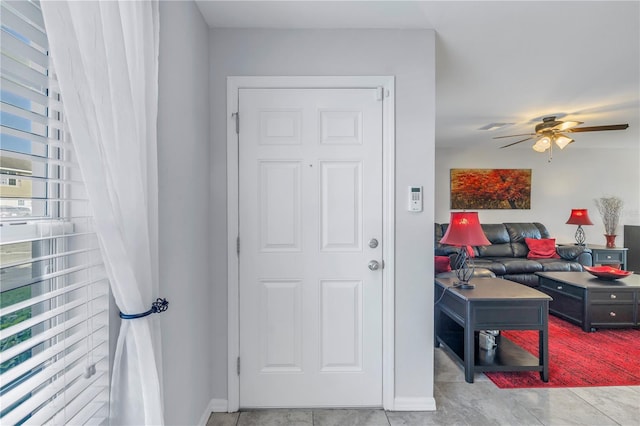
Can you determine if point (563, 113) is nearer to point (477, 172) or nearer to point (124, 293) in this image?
point (477, 172)

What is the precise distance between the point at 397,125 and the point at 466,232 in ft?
3.47

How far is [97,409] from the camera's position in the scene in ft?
3.56

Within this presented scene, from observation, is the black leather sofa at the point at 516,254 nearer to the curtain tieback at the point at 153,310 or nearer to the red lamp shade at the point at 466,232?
the red lamp shade at the point at 466,232

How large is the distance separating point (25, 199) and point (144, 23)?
2.41 ft

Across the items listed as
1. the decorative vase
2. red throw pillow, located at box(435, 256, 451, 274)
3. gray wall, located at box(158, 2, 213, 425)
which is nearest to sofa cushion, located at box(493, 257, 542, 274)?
the decorative vase

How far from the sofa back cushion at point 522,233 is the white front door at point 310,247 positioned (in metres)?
4.46

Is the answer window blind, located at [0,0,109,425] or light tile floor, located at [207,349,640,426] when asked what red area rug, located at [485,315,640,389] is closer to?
light tile floor, located at [207,349,640,426]

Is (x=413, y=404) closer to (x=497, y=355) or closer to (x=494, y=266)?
(x=497, y=355)

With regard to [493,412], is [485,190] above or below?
above

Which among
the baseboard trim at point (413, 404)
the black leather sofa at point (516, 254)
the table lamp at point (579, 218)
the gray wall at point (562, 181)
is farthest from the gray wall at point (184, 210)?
the table lamp at point (579, 218)

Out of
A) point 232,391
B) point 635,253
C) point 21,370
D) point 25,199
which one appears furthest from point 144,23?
point 635,253

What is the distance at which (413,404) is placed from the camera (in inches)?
83.0

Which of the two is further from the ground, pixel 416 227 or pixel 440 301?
pixel 416 227

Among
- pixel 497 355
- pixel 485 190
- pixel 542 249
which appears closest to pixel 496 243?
pixel 542 249
